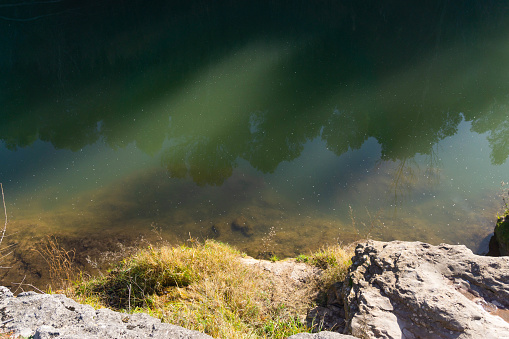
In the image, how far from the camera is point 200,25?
1878cm

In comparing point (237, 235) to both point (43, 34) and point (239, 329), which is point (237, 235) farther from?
point (43, 34)

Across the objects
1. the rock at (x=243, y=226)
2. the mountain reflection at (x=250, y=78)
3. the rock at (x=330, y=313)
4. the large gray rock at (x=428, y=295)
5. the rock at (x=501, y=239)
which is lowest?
the rock at (x=330, y=313)

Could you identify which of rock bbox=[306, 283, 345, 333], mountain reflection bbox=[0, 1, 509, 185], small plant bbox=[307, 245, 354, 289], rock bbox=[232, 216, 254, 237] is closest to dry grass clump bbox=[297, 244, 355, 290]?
small plant bbox=[307, 245, 354, 289]

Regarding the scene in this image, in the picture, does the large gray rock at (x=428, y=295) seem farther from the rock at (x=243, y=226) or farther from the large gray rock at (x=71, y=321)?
the rock at (x=243, y=226)

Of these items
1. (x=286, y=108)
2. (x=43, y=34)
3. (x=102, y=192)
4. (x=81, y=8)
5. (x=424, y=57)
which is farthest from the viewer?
(x=81, y=8)

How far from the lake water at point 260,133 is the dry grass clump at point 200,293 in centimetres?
116

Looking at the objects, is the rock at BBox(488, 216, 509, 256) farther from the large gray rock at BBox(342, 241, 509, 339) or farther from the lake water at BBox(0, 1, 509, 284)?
the large gray rock at BBox(342, 241, 509, 339)

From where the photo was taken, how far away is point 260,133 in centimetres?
845

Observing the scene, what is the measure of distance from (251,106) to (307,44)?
7.18 m

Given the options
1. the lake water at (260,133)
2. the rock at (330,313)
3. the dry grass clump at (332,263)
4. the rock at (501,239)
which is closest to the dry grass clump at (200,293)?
the rock at (330,313)

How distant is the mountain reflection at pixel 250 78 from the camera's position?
8.04 metres

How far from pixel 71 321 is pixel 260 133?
7011mm

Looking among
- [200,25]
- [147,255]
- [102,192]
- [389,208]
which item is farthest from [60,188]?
[200,25]

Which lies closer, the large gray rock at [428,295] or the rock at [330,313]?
the large gray rock at [428,295]
